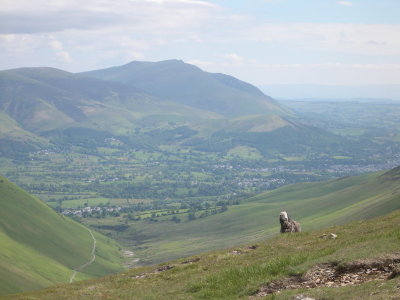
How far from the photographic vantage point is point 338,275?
1193 inches

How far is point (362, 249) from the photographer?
110 ft

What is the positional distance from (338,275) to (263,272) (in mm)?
5223

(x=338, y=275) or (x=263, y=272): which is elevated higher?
(x=338, y=275)

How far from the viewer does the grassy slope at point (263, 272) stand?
1062 inches

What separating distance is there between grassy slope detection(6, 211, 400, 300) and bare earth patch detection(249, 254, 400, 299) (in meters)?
0.58

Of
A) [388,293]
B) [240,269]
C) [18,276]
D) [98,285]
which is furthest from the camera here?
[18,276]

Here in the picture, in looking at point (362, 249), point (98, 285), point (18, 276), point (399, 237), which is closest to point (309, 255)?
point (362, 249)

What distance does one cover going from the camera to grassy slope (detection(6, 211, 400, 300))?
27.0 metres

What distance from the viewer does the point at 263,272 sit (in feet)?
110

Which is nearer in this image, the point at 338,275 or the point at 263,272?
the point at 338,275

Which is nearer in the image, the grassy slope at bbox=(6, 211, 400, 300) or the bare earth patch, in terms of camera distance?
the grassy slope at bbox=(6, 211, 400, 300)

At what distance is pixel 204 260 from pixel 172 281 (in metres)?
6.89

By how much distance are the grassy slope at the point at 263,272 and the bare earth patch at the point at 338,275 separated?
581 millimetres

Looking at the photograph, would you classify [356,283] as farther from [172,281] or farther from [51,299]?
[51,299]
